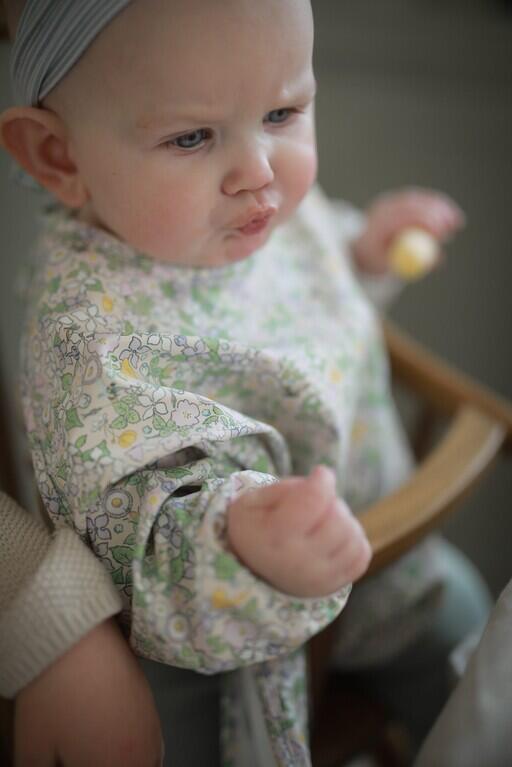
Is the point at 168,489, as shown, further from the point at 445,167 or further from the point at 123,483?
the point at 445,167

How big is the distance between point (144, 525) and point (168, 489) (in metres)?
0.03

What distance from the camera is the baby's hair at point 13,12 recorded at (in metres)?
0.45

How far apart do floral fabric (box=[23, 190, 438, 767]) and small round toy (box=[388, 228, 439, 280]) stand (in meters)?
0.16

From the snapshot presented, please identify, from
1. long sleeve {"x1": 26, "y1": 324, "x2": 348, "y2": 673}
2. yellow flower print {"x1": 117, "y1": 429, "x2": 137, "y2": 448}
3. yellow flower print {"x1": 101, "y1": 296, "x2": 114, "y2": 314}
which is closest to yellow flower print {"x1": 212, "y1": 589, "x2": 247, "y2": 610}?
long sleeve {"x1": 26, "y1": 324, "x2": 348, "y2": 673}

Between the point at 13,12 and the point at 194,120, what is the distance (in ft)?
0.46

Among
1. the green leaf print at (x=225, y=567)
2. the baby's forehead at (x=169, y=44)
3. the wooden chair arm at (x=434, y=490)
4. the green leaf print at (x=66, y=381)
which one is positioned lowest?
the wooden chair arm at (x=434, y=490)

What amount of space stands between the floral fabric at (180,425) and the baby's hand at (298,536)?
1cm

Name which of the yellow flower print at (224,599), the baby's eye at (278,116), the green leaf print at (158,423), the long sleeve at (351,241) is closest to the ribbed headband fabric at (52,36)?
the baby's eye at (278,116)

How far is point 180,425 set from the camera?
467mm

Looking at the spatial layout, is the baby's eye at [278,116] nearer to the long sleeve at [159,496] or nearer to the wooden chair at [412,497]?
the long sleeve at [159,496]

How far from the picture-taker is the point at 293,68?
1.50 feet

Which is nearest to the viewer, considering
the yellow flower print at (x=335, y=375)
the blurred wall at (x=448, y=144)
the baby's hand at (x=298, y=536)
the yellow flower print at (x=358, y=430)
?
the baby's hand at (x=298, y=536)

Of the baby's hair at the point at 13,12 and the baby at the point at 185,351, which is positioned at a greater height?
the baby's hair at the point at 13,12

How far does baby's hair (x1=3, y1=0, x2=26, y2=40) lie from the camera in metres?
0.45
